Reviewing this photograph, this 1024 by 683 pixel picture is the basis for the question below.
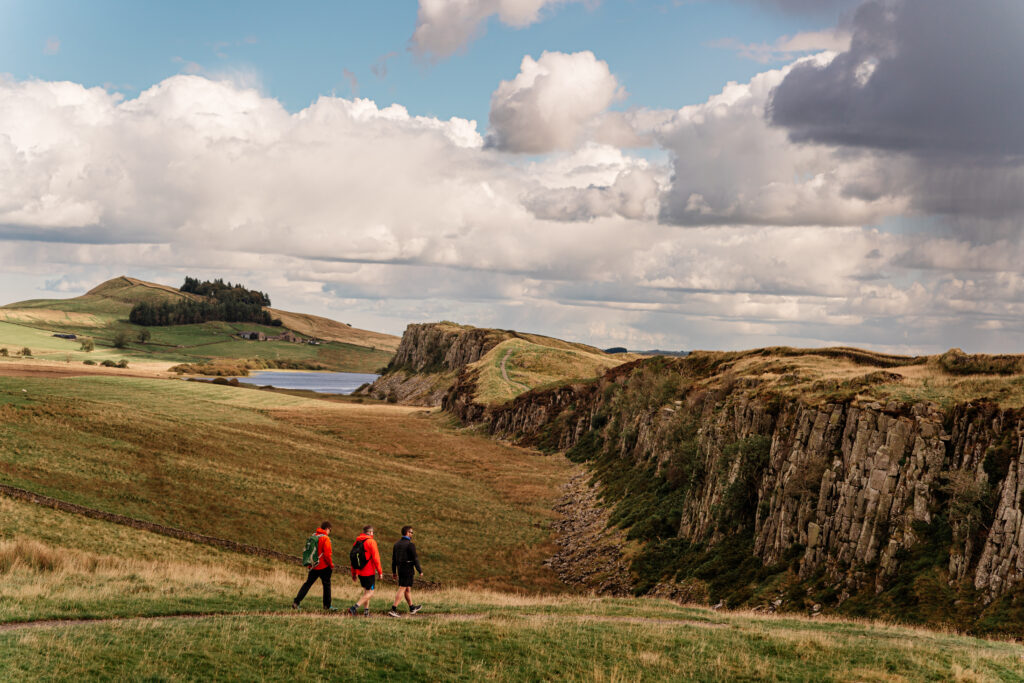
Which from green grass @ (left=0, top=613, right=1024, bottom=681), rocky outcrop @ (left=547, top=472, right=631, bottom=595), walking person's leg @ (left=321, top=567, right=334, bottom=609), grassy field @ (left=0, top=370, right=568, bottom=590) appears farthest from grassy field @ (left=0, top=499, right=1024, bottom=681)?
grassy field @ (left=0, top=370, right=568, bottom=590)

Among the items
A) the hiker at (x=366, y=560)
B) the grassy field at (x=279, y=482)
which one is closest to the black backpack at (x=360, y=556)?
the hiker at (x=366, y=560)

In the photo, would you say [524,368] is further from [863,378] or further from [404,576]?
[404,576]

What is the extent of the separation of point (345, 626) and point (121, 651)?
18.1 feet

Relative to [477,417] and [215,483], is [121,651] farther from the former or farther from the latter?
[477,417]

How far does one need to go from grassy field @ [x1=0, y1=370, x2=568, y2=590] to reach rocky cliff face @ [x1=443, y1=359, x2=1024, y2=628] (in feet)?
36.6

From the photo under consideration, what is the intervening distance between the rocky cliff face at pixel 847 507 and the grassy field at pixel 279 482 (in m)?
11.2

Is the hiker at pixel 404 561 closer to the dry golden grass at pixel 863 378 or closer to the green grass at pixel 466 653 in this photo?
the green grass at pixel 466 653

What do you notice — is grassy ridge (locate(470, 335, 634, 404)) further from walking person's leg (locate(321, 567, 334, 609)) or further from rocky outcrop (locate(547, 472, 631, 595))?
walking person's leg (locate(321, 567, 334, 609))

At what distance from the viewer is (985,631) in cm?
2291

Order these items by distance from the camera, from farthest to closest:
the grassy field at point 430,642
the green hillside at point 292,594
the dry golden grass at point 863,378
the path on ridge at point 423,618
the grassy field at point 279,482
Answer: the grassy field at point 279,482 → the dry golden grass at point 863,378 → the path on ridge at point 423,618 → the green hillside at point 292,594 → the grassy field at point 430,642

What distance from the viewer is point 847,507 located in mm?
31047

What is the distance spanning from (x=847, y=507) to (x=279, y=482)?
4390 cm

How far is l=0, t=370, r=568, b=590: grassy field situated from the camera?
147 ft

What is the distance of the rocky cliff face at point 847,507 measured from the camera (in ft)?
84.3
